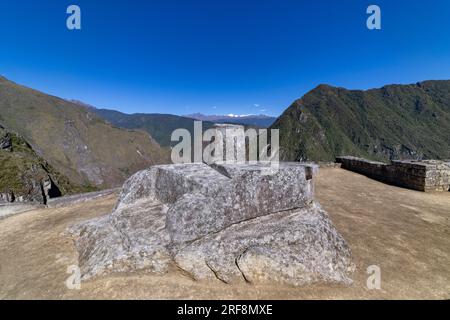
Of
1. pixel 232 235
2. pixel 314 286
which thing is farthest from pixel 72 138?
pixel 314 286

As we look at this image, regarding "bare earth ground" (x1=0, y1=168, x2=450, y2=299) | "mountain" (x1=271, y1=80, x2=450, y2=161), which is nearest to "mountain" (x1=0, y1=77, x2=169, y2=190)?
"mountain" (x1=271, y1=80, x2=450, y2=161)

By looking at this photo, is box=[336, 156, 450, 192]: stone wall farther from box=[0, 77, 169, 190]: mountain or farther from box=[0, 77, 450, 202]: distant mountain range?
box=[0, 77, 169, 190]: mountain

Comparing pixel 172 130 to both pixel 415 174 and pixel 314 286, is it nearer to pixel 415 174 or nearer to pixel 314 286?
pixel 415 174

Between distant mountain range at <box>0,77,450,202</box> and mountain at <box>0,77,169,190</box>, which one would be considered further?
distant mountain range at <box>0,77,450,202</box>

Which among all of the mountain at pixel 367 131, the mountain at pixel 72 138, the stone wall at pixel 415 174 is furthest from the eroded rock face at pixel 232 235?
the mountain at pixel 367 131

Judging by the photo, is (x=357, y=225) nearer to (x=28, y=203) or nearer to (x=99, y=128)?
(x=28, y=203)
